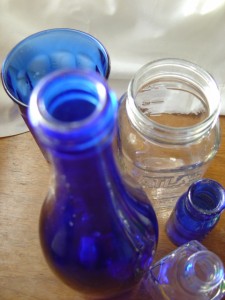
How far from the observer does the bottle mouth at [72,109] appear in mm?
224

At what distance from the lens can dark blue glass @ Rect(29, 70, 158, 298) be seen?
0.76ft

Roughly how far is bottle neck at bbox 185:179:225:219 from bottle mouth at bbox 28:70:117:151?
6.9 inches

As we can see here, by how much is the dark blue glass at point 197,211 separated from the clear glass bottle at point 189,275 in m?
0.02

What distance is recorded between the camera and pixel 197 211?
40 centimetres

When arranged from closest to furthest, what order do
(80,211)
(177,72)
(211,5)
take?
1. (80,211)
2. (177,72)
3. (211,5)

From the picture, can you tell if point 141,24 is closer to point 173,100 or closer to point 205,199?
point 173,100

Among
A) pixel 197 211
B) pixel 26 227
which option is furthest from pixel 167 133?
pixel 26 227

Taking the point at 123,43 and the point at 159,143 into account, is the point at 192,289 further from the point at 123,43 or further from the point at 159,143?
the point at 123,43

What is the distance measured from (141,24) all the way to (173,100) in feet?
0.40

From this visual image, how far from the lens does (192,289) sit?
0.36 meters

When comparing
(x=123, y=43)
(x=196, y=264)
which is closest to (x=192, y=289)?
(x=196, y=264)

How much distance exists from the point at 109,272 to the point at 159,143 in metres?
0.12

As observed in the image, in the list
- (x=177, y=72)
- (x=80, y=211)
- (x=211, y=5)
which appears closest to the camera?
(x=80, y=211)

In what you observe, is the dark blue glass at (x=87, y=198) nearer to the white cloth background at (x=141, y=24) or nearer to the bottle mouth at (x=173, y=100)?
the bottle mouth at (x=173, y=100)
